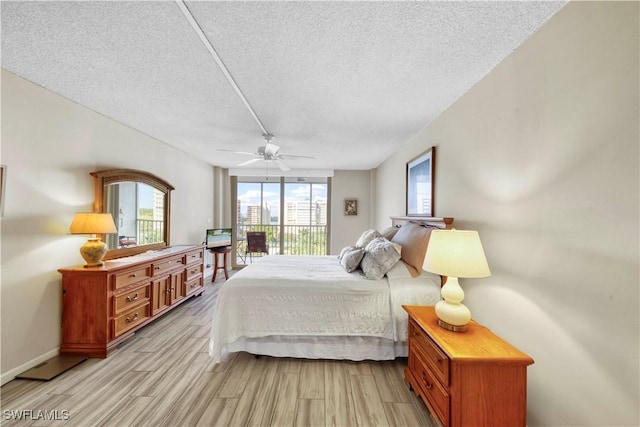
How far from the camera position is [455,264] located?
156 centimetres

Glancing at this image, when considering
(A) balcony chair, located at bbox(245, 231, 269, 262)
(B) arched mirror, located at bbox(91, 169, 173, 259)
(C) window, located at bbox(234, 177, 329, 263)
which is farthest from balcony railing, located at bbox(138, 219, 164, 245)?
(C) window, located at bbox(234, 177, 329, 263)

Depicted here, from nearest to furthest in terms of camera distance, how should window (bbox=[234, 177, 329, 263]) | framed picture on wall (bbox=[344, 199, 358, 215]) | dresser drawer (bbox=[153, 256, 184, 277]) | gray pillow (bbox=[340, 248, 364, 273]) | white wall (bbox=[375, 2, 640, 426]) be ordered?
white wall (bbox=[375, 2, 640, 426]), gray pillow (bbox=[340, 248, 364, 273]), dresser drawer (bbox=[153, 256, 184, 277]), framed picture on wall (bbox=[344, 199, 358, 215]), window (bbox=[234, 177, 329, 263])

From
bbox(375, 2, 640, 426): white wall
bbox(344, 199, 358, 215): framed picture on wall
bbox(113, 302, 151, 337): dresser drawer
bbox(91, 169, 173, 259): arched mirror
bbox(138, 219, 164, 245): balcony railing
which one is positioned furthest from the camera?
bbox(344, 199, 358, 215): framed picture on wall

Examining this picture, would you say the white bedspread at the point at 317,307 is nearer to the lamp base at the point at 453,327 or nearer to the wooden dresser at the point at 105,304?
the lamp base at the point at 453,327

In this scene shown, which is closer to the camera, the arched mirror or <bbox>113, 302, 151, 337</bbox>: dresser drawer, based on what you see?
<bbox>113, 302, 151, 337</bbox>: dresser drawer

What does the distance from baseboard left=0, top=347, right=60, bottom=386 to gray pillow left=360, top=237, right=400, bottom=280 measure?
3.01 metres

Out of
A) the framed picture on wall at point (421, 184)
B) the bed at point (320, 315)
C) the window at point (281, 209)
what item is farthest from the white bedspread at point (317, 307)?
the window at point (281, 209)

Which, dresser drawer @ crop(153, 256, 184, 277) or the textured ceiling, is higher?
the textured ceiling

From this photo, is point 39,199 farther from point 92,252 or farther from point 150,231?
point 150,231

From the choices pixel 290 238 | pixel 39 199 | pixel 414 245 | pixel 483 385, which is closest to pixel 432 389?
pixel 483 385

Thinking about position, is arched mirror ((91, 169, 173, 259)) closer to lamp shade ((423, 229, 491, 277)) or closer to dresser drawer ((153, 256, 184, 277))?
dresser drawer ((153, 256, 184, 277))

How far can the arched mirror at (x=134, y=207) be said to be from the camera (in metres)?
2.88

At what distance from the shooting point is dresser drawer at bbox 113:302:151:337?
8.24 ft

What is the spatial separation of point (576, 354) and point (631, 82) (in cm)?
126
